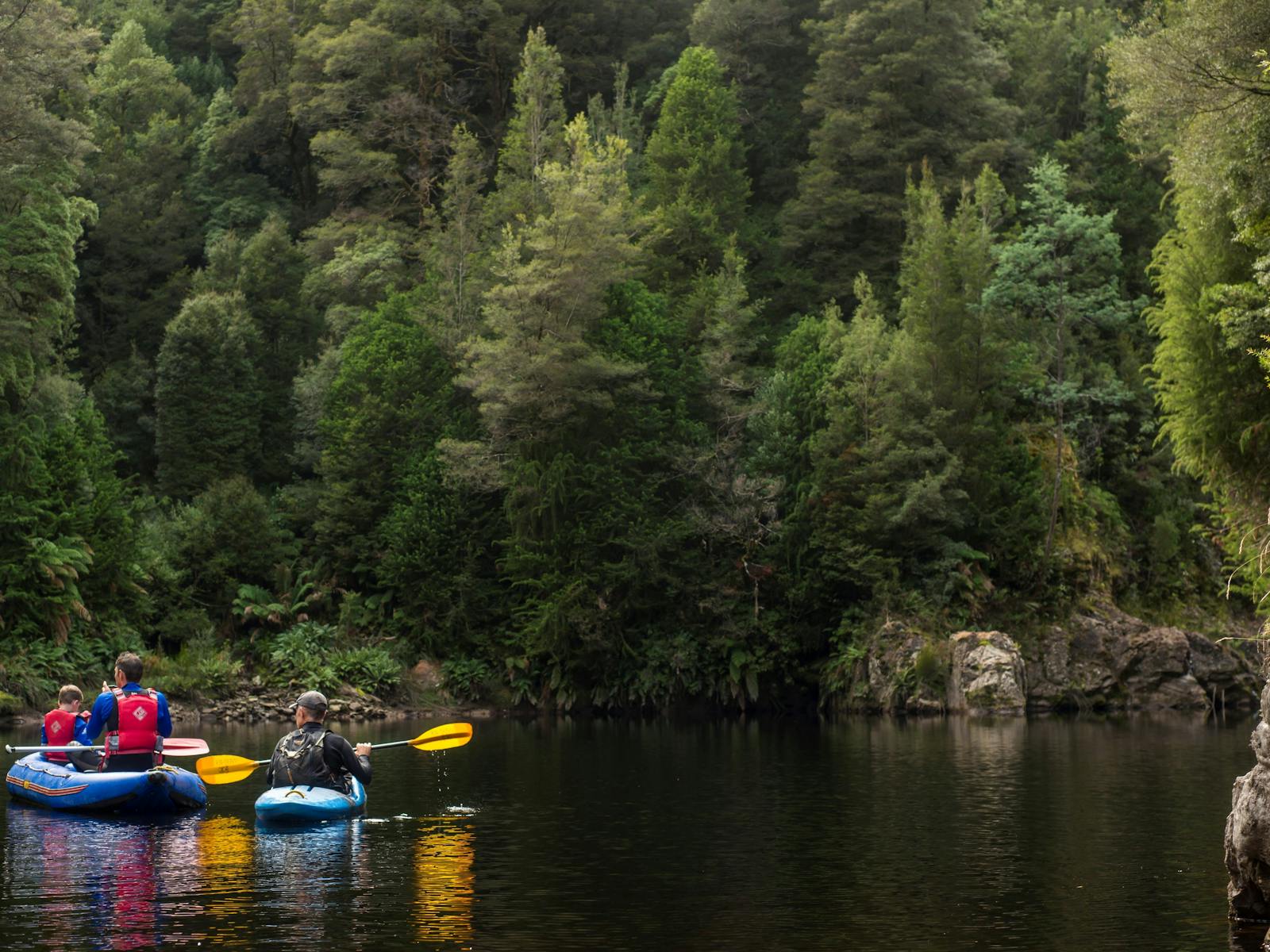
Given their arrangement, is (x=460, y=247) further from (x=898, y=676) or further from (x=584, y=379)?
(x=898, y=676)

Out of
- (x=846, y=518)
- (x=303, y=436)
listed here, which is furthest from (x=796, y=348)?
(x=303, y=436)

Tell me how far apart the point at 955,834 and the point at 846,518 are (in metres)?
26.3

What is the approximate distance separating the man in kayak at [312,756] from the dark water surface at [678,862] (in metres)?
0.62

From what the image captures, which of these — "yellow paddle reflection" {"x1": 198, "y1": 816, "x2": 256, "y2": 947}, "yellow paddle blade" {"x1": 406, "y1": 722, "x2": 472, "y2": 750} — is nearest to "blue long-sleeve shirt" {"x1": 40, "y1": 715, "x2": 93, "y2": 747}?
"yellow paddle reflection" {"x1": 198, "y1": 816, "x2": 256, "y2": 947}

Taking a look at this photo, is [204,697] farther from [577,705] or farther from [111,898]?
[111,898]

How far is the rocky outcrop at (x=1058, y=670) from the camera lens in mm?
41312

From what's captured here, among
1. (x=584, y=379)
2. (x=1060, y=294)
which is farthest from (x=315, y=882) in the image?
(x=1060, y=294)

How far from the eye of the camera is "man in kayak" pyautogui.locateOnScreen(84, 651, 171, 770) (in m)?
20.2

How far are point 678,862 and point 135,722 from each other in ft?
25.6

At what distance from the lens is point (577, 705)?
144 feet

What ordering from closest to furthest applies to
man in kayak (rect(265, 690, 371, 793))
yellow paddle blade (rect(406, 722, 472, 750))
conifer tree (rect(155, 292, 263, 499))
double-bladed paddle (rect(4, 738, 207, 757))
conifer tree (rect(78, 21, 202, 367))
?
man in kayak (rect(265, 690, 371, 793))
double-bladed paddle (rect(4, 738, 207, 757))
yellow paddle blade (rect(406, 722, 472, 750))
conifer tree (rect(155, 292, 263, 499))
conifer tree (rect(78, 21, 202, 367))

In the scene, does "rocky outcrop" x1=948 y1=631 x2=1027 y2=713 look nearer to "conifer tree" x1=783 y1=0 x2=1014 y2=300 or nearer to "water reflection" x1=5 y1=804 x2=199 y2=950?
"conifer tree" x1=783 y1=0 x2=1014 y2=300

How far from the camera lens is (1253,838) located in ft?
39.5

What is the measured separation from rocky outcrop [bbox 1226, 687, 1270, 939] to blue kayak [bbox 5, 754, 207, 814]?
12824 mm
